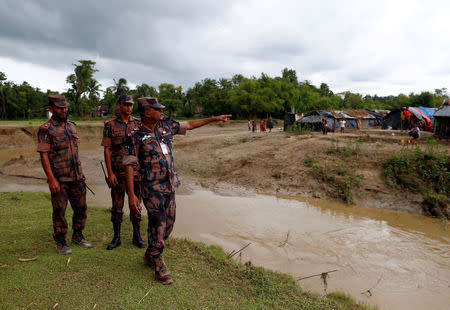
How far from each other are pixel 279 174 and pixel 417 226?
4165 mm

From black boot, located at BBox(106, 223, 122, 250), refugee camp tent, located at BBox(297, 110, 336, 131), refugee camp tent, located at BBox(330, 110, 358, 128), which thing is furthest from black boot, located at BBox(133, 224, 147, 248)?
refugee camp tent, located at BBox(330, 110, 358, 128)

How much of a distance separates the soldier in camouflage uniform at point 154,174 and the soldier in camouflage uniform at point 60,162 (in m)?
0.99

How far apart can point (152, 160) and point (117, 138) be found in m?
1.01

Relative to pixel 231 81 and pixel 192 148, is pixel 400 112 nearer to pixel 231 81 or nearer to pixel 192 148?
pixel 192 148

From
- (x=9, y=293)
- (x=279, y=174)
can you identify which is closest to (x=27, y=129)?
(x=279, y=174)

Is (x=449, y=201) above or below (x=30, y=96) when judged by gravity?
below

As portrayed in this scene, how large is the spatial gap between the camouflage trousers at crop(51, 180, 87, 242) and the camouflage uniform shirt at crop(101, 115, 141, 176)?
47cm

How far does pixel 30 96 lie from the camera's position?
44.5 meters

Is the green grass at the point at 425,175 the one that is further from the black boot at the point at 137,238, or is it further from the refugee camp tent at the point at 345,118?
the refugee camp tent at the point at 345,118

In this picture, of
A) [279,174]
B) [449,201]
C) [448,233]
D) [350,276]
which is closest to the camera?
[350,276]

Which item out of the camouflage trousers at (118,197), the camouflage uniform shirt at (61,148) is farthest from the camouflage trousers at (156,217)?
the camouflage uniform shirt at (61,148)

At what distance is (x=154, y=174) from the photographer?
111 inches

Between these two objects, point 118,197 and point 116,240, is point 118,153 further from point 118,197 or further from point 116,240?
point 116,240

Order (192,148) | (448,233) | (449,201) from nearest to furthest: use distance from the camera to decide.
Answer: (448,233) → (449,201) → (192,148)
